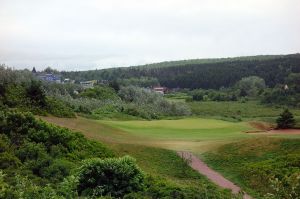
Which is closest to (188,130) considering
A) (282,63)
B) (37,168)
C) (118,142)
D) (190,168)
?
(118,142)

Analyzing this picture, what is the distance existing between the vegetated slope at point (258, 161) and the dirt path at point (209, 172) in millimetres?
476

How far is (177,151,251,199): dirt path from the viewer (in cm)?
2021

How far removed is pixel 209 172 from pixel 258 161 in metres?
2.93

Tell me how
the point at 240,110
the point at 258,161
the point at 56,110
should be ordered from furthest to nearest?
the point at 240,110 < the point at 56,110 < the point at 258,161

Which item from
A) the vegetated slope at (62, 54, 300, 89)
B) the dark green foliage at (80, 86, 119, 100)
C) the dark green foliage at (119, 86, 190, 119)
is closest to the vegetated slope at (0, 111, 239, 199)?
the dark green foliage at (119, 86, 190, 119)

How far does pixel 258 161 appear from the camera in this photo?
23875 mm

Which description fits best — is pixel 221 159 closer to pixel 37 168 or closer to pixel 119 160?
pixel 119 160

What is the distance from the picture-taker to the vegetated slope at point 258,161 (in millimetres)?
20094

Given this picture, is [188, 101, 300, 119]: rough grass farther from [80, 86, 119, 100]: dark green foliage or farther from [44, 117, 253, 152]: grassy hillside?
[44, 117, 253, 152]: grassy hillside

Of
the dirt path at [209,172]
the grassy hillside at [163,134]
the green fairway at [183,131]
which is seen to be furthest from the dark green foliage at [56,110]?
the dirt path at [209,172]

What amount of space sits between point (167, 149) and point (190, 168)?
3401mm

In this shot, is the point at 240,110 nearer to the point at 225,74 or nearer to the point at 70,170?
the point at 225,74

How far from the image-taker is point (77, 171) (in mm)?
17500

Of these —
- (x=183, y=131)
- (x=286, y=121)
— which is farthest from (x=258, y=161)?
(x=286, y=121)
